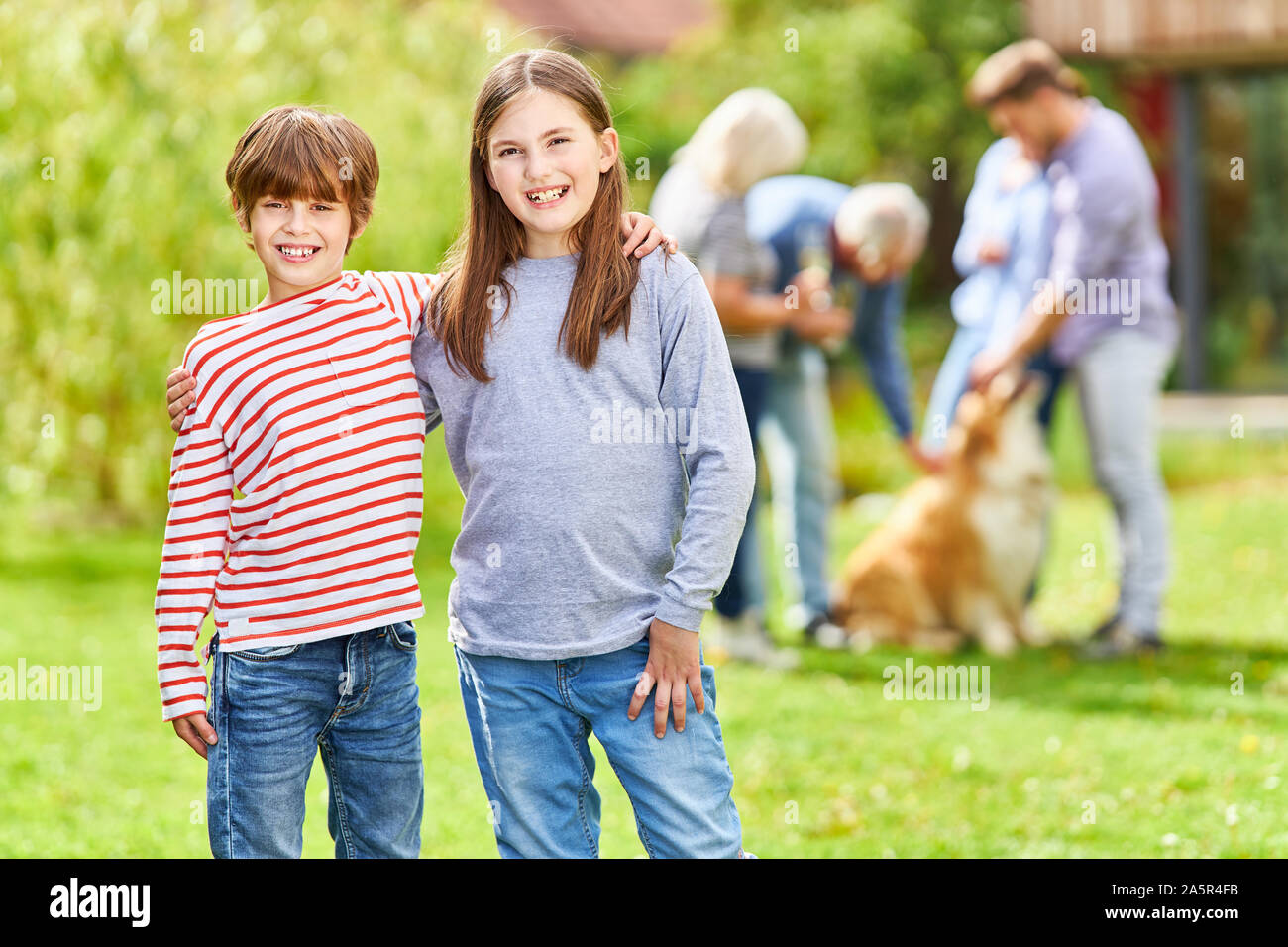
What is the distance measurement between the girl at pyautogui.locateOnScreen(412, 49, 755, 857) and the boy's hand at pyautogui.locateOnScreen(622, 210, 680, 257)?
31 millimetres

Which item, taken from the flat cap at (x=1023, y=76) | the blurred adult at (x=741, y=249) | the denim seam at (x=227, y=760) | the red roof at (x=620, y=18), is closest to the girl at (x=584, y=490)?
the denim seam at (x=227, y=760)

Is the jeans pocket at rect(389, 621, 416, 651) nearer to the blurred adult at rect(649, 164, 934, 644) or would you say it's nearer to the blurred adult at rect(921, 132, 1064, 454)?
the blurred adult at rect(649, 164, 934, 644)

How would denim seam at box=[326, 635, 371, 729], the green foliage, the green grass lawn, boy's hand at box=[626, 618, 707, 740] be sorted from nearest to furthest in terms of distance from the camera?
boy's hand at box=[626, 618, 707, 740], denim seam at box=[326, 635, 371, 729], the green grass lawn, the green foliage

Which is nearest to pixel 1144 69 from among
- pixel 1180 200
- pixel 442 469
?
pixel 1180 200

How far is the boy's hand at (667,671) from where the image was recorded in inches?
91.5

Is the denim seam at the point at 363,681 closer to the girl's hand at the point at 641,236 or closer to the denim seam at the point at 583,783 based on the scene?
the denim seam at the point at 583,783

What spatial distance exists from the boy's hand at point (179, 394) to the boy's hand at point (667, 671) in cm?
87

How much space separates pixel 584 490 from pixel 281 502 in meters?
0.51

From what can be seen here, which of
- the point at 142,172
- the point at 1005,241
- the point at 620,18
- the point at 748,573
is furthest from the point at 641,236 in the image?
the point at 620,18

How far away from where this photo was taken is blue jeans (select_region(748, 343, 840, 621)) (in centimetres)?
610

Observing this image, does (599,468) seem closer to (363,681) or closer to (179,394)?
(363,681)

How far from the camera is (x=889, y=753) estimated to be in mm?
4484

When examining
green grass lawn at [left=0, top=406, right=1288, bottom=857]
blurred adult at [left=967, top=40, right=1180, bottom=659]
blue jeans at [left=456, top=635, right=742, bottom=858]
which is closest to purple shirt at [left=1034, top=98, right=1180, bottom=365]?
blurred adult at [left=967, top=40, right=1180, bottom=659]
